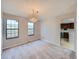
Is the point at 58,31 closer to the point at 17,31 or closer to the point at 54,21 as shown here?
the point at 54,21

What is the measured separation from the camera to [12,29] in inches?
229

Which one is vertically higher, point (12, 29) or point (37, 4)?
point (37, 4)

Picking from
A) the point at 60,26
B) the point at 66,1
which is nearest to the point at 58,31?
the point at 60,26

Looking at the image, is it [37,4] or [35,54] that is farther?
[37,4]

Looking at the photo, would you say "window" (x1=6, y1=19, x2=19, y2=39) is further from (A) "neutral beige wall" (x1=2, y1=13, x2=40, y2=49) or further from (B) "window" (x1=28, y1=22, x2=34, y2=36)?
(B) "window" (x1=28, y1=22, x2=34, y2=36)

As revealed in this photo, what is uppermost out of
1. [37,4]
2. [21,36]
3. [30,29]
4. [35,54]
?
[37,4]

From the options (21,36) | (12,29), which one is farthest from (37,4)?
(21,36)

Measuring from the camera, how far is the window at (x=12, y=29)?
5.42m

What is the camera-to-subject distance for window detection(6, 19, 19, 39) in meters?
5.42

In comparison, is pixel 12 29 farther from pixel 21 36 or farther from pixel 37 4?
pixel 37 4

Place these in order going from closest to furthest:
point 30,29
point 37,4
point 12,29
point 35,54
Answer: point 35,54 → point 37,4 → point 12,29 → point 30,29

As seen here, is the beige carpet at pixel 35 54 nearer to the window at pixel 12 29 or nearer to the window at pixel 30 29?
the window at pixel 12 29

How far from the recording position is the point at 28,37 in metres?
7.50

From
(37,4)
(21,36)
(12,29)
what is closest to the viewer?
(37,4)
